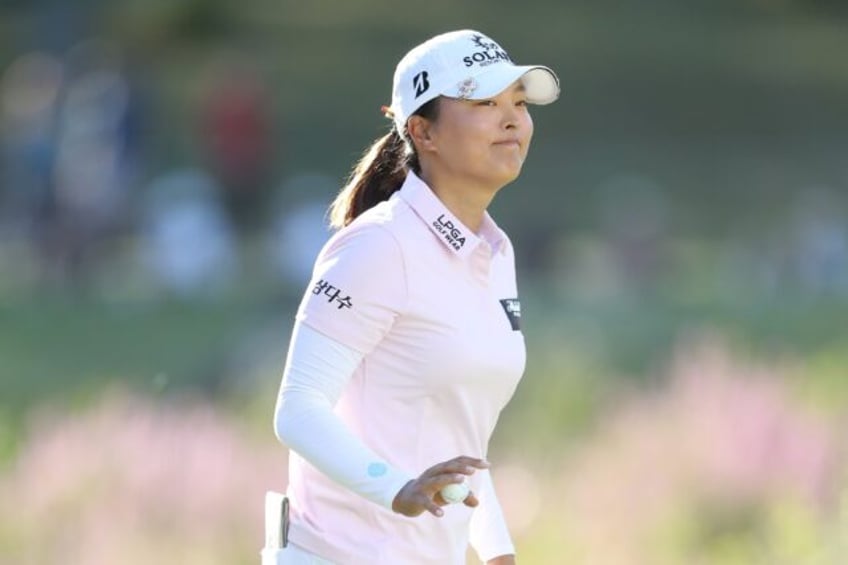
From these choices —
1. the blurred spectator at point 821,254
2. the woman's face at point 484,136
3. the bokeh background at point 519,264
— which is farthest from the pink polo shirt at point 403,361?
the blurred spectator at point 821,254

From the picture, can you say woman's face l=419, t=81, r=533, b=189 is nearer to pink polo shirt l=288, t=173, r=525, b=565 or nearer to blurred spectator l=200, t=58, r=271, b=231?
pink polo shirt l=288, t=173, r=525, b=565

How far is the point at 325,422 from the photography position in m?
4.38

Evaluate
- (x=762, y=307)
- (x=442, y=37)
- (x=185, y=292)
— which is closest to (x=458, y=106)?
Answer: (x=442, y=37)

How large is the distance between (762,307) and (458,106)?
10270 millimetres

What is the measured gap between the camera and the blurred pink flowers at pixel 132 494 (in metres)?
7.39

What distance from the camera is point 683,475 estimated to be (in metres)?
8.78

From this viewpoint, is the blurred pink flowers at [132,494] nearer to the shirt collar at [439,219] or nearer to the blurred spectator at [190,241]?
the shirt collar at [439,219]

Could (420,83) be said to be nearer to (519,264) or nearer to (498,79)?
(498,79)

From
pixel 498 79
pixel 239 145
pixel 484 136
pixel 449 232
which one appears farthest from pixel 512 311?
pixel 239 145

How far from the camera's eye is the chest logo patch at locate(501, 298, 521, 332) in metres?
4.74

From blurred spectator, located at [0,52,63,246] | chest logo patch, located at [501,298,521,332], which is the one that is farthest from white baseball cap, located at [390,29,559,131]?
blurred spectator, located at [0,52,63,246]

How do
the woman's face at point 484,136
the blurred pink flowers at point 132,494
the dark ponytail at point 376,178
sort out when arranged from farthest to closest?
1. the blurred pink flowers at point 132,494
2. the dark ponytail at point 376,178
3. the woman's face at point 484,136

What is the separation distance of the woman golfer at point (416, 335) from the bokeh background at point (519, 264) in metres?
2.60

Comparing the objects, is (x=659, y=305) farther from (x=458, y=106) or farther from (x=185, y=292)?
(x=458, y=106)
